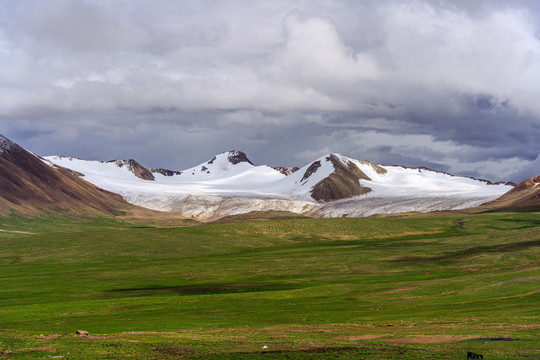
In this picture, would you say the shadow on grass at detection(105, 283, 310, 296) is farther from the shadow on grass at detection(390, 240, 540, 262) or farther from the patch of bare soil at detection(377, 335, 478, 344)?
the patch of bare soil at detection(377, 335, 478, 344)

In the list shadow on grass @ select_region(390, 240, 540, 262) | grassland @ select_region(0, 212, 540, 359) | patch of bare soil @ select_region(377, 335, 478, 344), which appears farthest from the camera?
shadow on grass @ select_region(390, 240, 540, 262)

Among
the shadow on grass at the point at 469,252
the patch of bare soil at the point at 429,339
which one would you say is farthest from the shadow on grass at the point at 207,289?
the patch of bare soil at the point at 429,339

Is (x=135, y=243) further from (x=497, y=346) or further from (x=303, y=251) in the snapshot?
(x=497, y=346)

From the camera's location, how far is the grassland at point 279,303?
124 ft

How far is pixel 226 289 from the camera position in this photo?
296 ft

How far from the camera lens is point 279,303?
70000mm

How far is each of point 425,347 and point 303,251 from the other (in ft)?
388

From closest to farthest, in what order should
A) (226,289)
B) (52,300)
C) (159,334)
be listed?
1. (159,334)
2. (52,300)
3. (226,289)

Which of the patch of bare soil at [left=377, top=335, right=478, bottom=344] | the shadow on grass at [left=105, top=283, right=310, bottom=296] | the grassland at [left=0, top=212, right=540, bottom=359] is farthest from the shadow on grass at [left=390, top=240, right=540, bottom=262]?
the patch of bare soil at [left=377, top=335, right=478, bottom=344]

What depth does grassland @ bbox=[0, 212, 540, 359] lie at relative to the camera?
37750 mm

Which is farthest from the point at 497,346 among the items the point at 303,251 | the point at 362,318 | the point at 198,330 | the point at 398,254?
the point at 303,251

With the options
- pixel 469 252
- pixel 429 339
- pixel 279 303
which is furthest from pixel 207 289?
pixel 469 252

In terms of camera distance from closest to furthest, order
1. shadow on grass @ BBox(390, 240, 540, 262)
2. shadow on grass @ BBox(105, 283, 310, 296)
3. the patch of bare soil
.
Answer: the patch of bare soil < shadow on grass @ BBox(105, 283, 310, 296) < shadow on grass @ BBox(390, 240, 540, 262)

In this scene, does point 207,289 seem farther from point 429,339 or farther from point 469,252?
point 469,252
